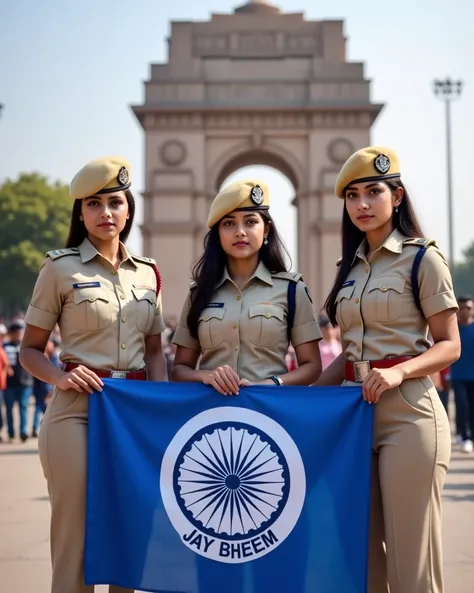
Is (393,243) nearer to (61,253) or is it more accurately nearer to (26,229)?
(61,253)

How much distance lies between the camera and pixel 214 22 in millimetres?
36875

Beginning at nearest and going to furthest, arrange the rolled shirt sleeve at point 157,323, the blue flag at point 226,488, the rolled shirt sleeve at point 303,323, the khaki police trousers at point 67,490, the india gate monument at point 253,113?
the blue flag at point 226,488 → the khaki police trousers at point 67,490 → the rolled shirt sleeve at point 303,323 → the rolled shirt sleeve at point 157,323 → the india gate monument at point 253,113

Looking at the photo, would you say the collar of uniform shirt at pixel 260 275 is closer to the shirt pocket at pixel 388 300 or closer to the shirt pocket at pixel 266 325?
the shirt pocket at pixel 266 325

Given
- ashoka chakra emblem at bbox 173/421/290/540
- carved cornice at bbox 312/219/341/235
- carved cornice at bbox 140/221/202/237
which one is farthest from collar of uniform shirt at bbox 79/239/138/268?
carved cornice at bbox 312/219/341/235

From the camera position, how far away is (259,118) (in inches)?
1415

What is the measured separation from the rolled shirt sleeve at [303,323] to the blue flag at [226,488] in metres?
0.41

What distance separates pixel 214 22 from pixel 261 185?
33781mm

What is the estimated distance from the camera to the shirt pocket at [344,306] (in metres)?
4.42

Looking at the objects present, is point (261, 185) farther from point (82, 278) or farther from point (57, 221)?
point (57, 221)

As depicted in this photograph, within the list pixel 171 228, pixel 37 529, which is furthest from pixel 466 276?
pixel 37 529

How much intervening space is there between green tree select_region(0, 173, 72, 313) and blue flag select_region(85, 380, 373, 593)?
64.2 m

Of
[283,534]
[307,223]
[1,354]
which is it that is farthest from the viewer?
[307,223]

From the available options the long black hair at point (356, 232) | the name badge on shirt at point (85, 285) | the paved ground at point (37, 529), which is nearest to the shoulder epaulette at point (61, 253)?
the name badge on shirt at point (85, 285)

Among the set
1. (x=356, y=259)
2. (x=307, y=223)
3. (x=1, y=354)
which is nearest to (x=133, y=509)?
(x=356, y=259)
